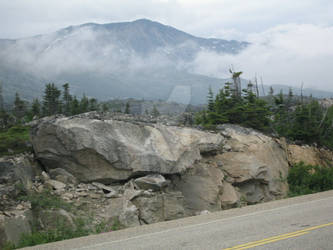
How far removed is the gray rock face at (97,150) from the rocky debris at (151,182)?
1.39 ft

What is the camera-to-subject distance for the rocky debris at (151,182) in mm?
15828

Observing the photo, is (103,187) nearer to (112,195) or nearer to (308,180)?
(112,195)

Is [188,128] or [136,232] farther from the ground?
[188,128]

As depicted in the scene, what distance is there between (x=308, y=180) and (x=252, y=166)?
3.43 meters

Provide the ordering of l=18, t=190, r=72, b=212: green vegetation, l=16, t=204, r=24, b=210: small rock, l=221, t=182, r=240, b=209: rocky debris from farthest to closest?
l=221, t=182, r=240, b=209: rocky debris, l=18, t=190, r=72, b=212: green vegetation, l=16, t=204, r=24, b=210: small rock

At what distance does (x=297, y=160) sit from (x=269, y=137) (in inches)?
130

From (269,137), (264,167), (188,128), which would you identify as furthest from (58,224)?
(269,137)

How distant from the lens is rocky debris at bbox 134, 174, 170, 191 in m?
15.8

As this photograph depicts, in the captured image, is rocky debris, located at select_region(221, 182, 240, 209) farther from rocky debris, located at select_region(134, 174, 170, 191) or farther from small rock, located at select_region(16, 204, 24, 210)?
small rock, located at select_region(16, 204, 24, 210)

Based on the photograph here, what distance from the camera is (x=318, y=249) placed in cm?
714

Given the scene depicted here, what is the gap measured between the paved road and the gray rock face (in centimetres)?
547

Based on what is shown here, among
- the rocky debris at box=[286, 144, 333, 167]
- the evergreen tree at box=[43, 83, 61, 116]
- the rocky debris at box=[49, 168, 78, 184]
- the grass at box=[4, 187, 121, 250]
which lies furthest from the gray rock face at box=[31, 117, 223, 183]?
the evergreen tree at box=[43, 83, 61, 116]

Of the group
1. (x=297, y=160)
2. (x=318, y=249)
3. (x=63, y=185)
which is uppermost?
(x=318, y=249)

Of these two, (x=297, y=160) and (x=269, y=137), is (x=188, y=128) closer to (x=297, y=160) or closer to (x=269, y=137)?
(x=269, y=137)
